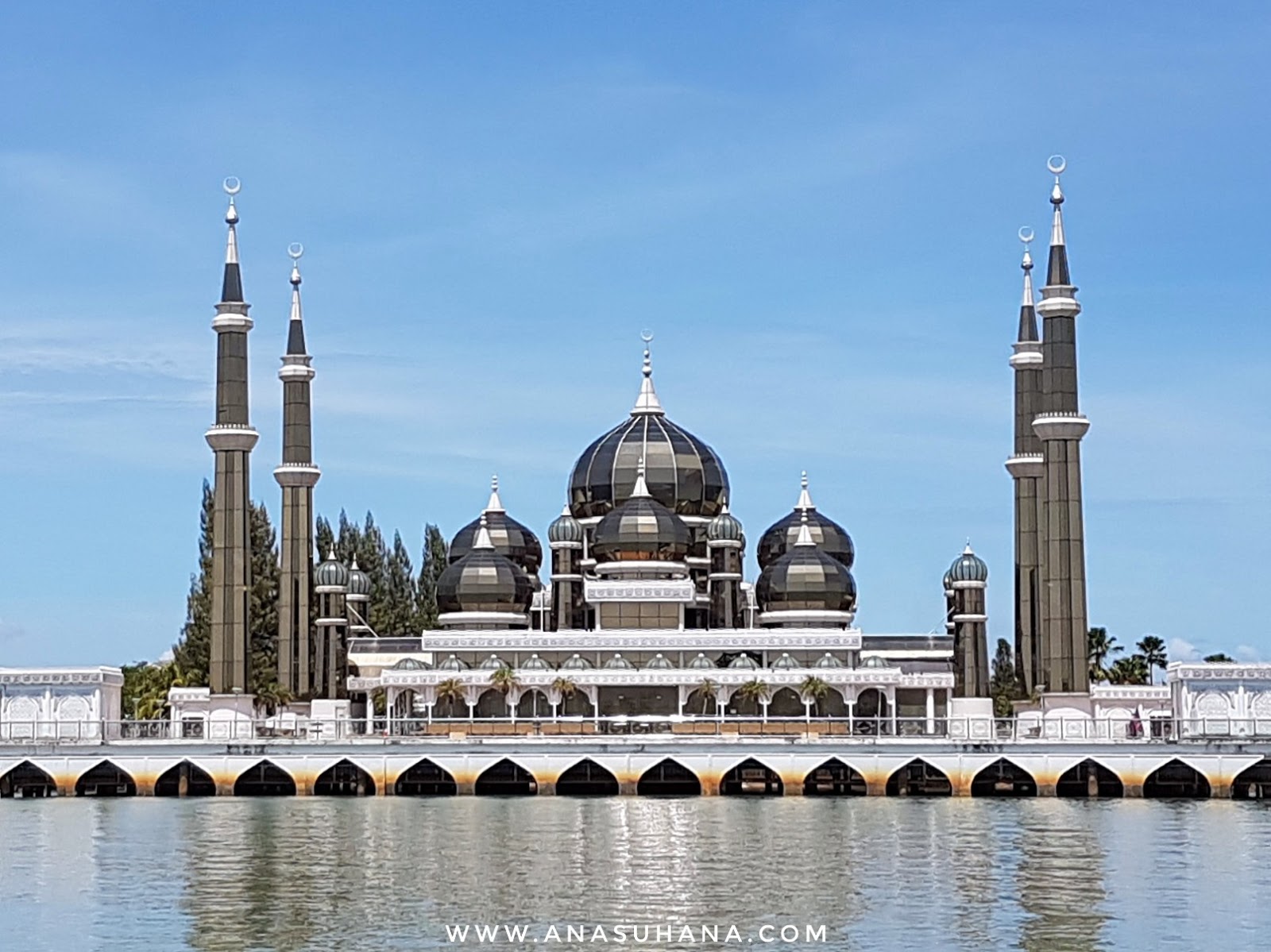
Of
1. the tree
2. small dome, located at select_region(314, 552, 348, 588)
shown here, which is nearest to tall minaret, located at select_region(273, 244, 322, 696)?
small dome, located at select_region(314, 552, 348, 588)

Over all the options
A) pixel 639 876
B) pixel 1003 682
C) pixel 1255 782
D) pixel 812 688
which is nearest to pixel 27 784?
pixel 812 688

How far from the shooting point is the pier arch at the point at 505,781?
253 feet

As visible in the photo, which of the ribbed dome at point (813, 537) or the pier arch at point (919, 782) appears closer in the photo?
the pier arch at point (919, 782)

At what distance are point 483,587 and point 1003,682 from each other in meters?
36.3

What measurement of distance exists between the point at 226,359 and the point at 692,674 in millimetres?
22058

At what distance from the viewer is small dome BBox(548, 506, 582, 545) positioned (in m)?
99.8

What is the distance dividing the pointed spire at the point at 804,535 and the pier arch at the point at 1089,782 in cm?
2545

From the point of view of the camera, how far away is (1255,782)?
7344cm

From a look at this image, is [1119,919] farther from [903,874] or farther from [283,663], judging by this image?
[283,663]

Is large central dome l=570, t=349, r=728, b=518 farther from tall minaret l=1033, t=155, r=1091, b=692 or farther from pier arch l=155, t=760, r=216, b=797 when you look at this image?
pier arch l=155, t=760, r=216, b=797

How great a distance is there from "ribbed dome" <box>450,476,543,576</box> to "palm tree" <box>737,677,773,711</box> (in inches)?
865

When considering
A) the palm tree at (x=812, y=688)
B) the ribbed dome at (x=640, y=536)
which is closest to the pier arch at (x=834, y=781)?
the palm tree at (x=812, y=688)

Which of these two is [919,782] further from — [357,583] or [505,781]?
[357,583]

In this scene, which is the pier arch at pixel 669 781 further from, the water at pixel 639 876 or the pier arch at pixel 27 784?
the pier arch at pixel 27 784
